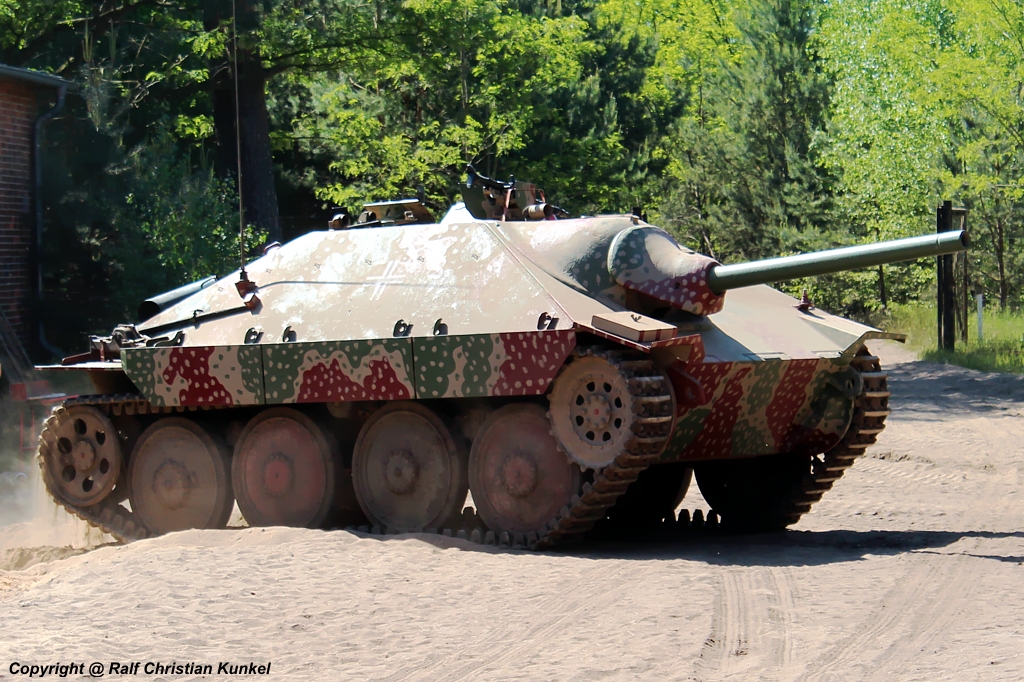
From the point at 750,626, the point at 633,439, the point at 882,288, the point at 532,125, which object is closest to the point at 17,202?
the point at 633,439

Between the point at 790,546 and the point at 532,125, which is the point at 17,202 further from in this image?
the point at 532,125

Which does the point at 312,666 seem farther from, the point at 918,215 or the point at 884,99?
the point at 884,99

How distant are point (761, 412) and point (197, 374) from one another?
454cm

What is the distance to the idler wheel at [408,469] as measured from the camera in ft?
35.9

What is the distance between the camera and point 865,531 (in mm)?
11461

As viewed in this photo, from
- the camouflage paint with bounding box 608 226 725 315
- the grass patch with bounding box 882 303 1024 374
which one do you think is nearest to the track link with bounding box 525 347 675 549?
the camouflage paint with bounding box 608 226 725 315

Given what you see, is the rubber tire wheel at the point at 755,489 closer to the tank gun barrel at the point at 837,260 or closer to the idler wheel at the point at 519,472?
the tank gun barrel at the point at 837,260

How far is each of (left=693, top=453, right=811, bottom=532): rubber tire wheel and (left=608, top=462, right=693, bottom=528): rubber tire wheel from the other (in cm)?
21

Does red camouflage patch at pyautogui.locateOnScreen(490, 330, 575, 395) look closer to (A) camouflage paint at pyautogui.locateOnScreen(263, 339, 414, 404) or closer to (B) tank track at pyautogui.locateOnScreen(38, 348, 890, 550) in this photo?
(B) tank track at pyautogui.locateOnScreen(38, 348, 890, 550)

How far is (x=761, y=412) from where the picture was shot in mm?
10734

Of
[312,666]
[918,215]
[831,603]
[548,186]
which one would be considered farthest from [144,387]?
[918,215]

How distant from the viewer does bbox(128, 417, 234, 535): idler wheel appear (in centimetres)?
1209

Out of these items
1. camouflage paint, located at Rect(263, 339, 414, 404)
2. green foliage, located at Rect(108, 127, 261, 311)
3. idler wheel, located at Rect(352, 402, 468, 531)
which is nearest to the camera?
camouflage paint, located at Rect(263, 339, 414, 404)

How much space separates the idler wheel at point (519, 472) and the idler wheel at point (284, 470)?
1501 millimetres
